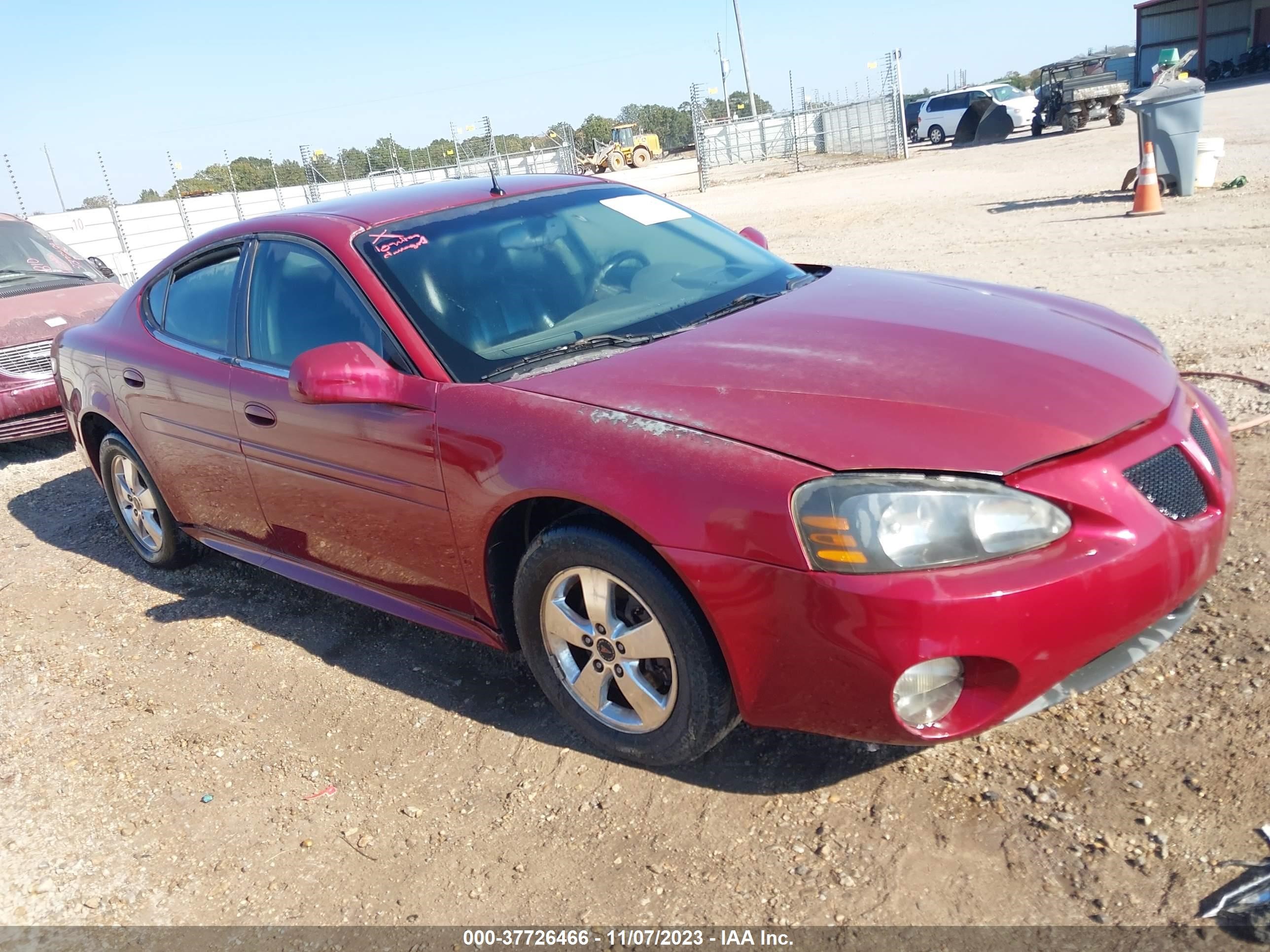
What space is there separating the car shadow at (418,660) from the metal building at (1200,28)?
43.3m

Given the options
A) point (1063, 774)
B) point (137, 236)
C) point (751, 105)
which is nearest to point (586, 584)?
point (1063, 774)

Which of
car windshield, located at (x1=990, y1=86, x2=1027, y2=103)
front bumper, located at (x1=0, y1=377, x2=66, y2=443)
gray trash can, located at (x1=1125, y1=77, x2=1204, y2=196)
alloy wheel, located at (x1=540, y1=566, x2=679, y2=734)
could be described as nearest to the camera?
alloy wheel, located at (x1=540, y1=566, x2=679, y2=734)

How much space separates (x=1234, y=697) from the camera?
109 inches

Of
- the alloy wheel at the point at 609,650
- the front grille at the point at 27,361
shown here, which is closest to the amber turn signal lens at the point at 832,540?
the alloy wheel at the point at 609,650

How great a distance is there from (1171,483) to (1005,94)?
32.8 meters

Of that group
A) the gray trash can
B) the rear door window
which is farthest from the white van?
the rear door window

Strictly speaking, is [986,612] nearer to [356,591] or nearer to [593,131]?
[356,591]

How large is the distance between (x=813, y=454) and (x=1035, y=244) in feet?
28.3

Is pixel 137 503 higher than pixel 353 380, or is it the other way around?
pixel 353 380

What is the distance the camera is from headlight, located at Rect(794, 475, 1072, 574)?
2248mm

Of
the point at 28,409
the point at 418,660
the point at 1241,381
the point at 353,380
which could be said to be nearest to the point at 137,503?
the point at 418,660

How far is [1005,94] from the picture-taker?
1233 inches

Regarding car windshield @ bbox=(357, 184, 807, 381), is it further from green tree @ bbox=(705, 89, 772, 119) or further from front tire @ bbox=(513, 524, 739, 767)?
green tree @ bbox=(705, 89, 772, 119)

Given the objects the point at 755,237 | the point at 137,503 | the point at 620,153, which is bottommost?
the point at 137,503
